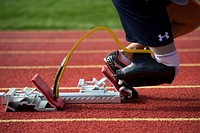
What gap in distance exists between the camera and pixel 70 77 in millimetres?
4203

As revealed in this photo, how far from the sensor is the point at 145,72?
2971 mm

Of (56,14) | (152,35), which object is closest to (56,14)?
(56,14)

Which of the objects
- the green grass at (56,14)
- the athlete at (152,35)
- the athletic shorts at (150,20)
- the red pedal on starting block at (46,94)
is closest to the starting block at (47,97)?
the red pedal on starting block at (46,94)

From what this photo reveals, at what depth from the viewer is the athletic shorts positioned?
276 cm

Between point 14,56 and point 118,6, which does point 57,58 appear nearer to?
point 14,56

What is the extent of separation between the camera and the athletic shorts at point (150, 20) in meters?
2.76

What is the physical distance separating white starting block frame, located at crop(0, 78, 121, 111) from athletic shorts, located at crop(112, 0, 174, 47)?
659mm

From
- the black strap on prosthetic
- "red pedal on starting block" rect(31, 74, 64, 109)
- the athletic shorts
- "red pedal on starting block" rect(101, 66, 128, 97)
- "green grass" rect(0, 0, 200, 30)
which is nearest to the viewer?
the athletic shorts

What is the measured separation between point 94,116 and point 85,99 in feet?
1.08

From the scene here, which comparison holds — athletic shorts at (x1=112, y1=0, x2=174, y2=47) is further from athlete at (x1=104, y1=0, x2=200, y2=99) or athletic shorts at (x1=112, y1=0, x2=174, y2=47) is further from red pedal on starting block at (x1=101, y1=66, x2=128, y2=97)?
red pedal on starting block at (x1=101, y1=66, x2=128, y2=97)

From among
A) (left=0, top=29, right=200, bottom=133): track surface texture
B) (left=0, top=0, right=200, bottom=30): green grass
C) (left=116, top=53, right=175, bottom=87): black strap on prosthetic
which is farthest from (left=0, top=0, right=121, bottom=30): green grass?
(left=116, top=53, right=175, bottom=87): black strap on prosthetic

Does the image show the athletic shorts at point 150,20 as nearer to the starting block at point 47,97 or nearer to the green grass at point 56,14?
the starting block at point 47,97

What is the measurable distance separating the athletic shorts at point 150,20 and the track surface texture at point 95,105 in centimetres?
60

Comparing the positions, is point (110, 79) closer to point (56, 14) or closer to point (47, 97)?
point (47, 97)
